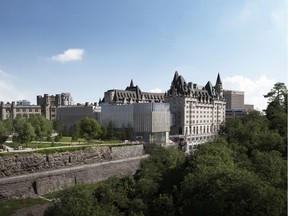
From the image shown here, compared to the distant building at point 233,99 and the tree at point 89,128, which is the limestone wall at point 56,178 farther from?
the distant building at point 233,99

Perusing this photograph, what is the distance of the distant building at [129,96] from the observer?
108750mm

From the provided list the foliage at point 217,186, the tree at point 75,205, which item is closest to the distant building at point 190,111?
the foliage at point 217,186

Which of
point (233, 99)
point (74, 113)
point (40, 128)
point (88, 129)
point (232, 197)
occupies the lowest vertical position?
point (232, 197)

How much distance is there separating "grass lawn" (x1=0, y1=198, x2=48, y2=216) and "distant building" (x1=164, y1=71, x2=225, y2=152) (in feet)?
194

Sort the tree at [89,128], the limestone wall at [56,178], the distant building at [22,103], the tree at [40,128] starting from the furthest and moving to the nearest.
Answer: the distant building at [22,103] → the tree at [89,128] → the tree at [40,128] → the limestone wall at [56,178]

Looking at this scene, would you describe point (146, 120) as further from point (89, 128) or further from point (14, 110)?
point (14, 110)

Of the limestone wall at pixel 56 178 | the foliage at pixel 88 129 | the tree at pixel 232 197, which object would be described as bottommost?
the limestone wall at pixel 56 178

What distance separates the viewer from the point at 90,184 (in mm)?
50562

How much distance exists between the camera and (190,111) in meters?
106

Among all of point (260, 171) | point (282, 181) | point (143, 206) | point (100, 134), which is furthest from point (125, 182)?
point (100, 134)

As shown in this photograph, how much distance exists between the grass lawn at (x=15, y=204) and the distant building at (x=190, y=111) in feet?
194

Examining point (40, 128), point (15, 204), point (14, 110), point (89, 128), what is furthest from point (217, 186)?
point (14, 110)

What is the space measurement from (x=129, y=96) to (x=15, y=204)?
75.8 meters

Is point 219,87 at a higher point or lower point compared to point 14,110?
higher
